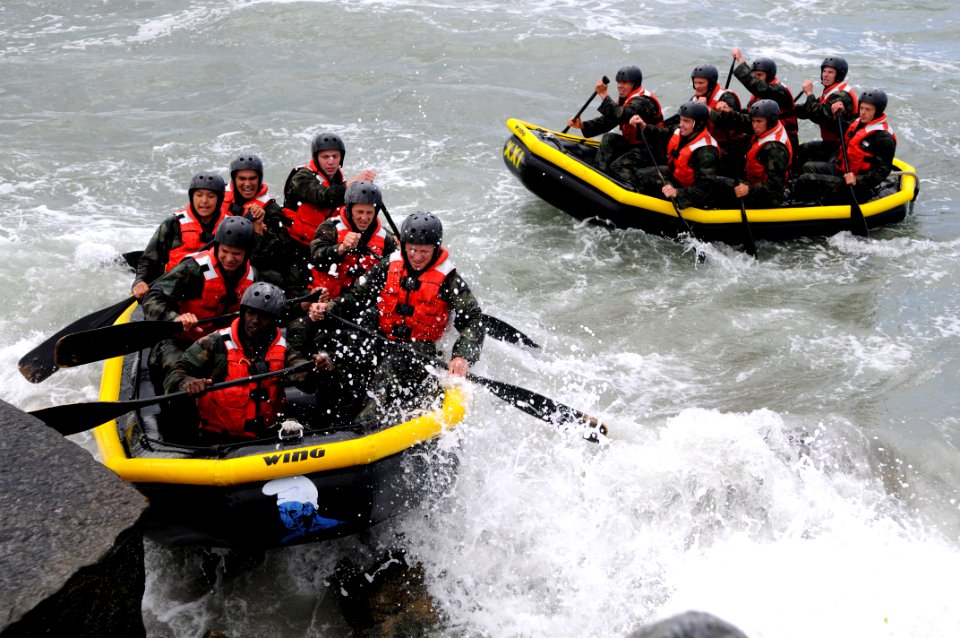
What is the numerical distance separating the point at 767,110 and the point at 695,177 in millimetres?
980

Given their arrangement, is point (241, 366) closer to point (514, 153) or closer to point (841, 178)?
point (514, 153)

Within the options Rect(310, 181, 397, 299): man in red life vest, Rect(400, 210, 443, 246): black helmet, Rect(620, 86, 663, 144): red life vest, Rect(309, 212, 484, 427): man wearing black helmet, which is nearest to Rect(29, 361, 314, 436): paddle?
Rect(309, 212, 484, 427): man wearing black helmet

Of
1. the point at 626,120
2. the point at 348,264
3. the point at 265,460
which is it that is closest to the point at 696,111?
the point at 626,120

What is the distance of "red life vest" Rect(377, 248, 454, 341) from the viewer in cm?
589

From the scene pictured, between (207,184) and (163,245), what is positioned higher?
(207,184)

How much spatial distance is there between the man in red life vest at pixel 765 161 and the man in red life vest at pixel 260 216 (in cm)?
484

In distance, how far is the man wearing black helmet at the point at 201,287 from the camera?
582cm

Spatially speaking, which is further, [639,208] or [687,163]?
[639,208]

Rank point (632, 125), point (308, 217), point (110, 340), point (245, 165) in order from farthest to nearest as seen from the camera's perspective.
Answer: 1. point (632, 125)
2. point (308, 217)
3. point (245, 165)
4. point (110, 340)

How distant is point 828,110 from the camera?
34.4 feet

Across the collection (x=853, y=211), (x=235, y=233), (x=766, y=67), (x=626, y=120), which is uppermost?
(x=235, y=233)

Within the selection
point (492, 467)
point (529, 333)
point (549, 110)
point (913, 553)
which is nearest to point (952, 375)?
point (913, 553)

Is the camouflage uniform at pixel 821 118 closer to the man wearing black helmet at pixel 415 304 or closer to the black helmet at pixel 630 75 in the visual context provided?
the black helmet at pixel 630 75

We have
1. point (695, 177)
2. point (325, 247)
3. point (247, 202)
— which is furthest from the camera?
point (695, 177)
